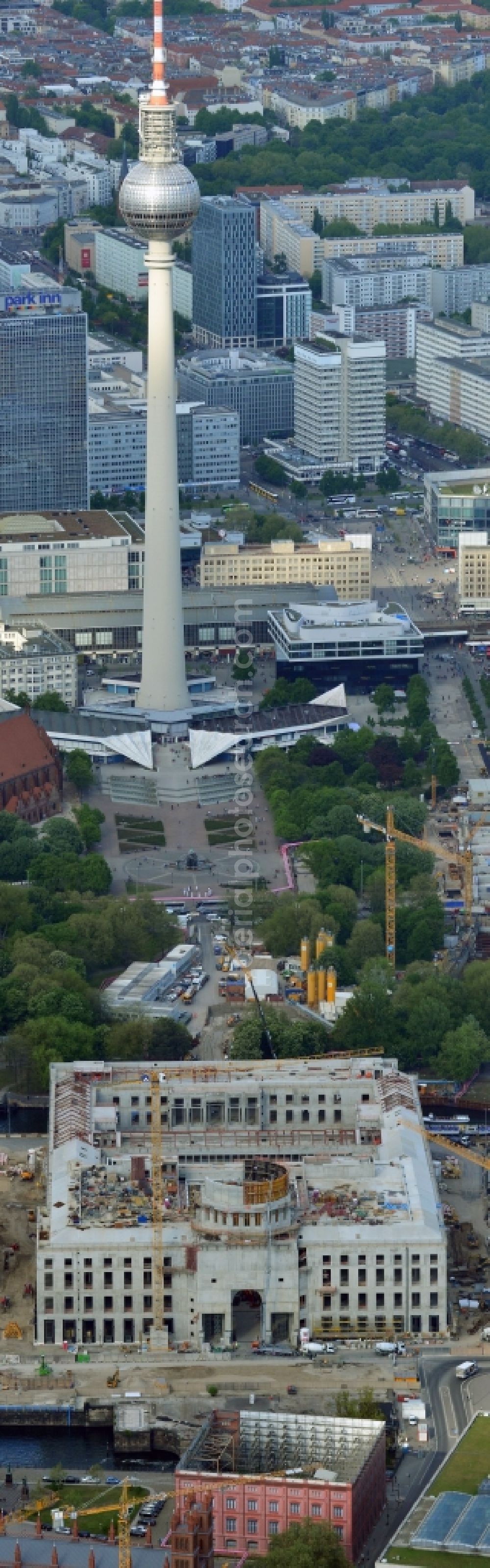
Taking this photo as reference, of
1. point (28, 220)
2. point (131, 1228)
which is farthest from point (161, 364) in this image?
point (28, 220)

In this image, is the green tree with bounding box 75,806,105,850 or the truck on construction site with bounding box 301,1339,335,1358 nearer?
the truck on construction site with bounding box 301,1339,335,1358

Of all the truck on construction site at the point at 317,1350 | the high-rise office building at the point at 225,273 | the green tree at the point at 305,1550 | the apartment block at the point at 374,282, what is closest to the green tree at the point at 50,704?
the truck on construction site at the point at 317,1350

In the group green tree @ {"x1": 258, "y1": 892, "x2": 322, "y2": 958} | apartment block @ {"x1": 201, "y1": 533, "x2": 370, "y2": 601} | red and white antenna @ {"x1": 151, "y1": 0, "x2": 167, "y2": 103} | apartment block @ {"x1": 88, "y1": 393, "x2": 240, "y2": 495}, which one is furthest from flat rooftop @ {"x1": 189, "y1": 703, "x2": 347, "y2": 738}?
apartment block @ {"x1": 88, "y1": 393, "x2": 240, "y2": 495}

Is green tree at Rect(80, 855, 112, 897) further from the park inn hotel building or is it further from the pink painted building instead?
the pink painted building

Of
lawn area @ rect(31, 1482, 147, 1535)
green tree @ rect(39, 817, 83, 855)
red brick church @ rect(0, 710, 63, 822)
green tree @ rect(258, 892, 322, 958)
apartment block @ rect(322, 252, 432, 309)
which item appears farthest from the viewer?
apartment block @ rect(322, 252, 432, 309)

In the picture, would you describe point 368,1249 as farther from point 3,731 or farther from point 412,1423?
point 3,731

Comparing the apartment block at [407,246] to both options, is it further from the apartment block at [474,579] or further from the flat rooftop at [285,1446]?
the flat rooftop at [285,1446]

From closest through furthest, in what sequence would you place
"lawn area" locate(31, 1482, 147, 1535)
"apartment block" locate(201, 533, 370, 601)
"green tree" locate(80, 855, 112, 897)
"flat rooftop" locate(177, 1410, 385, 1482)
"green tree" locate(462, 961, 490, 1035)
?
"flat rooftop" locate(177, 1410, 385, 1482) < "lawn area" locate(31, 1482, 147, 1535) < "green tree" locate(462, 961, 490, 1035) < "green tree" locate(80, 855, 112, 897) < "apartment block" locate(201, 533, 370, 601)
